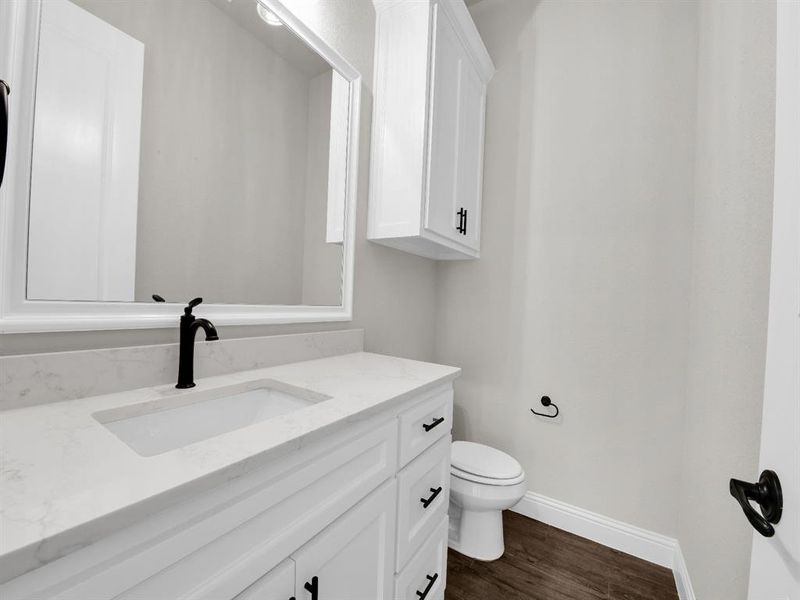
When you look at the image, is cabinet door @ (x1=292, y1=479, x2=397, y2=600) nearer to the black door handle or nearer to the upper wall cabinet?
the black door handle

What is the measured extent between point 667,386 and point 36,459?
208 cm

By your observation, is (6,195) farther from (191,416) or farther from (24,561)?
(24,561)

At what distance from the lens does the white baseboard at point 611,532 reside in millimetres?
1536

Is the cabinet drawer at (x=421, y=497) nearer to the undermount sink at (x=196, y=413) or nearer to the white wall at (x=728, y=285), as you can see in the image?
the undermount sink at (x=196, y=413)

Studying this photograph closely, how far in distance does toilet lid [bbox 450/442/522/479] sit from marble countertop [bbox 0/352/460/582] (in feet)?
2.95

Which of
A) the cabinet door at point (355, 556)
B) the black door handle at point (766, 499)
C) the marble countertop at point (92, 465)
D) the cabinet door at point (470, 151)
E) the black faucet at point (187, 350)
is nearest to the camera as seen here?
the marble countertop at point (92, 465)

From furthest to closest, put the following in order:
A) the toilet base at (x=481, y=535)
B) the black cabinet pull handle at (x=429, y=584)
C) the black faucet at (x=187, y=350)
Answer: the toilet base at (x=481, y=535) < the black cabinet pull handle at (x=429, y=584) < the black faucet at (x=187, y=350)

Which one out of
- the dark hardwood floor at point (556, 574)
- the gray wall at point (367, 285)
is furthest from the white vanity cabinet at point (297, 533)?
the gray wall at point (367, 285)

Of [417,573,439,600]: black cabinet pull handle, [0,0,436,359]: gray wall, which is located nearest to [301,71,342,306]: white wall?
[0,0,436,359]: gray wall

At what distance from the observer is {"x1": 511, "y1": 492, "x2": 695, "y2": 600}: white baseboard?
1536mm

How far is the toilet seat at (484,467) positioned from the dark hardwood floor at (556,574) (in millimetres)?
388

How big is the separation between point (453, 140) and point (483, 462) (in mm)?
1549

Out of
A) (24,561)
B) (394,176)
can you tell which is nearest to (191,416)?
(24,561)

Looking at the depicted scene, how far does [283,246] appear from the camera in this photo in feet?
4.22
